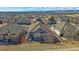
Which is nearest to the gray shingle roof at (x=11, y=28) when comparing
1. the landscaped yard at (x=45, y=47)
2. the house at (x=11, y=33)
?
the house at (x=11, y=33)

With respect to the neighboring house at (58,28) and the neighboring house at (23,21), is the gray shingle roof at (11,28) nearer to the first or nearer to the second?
the neighboring house at (23,21)

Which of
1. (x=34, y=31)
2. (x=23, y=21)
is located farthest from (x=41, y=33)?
(x=23, y=21)

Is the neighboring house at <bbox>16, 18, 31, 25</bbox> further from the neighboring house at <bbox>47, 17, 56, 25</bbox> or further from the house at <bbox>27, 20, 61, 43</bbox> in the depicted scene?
the neighboring house at <bbox>47, 17, 56, 25</bbox>

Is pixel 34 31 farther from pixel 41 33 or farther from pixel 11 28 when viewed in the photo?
pixel 11 28

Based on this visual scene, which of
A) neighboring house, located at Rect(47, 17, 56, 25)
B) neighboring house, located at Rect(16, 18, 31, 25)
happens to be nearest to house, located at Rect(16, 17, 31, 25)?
neighboring house, located at Rect(16, 18, 31, 25)
